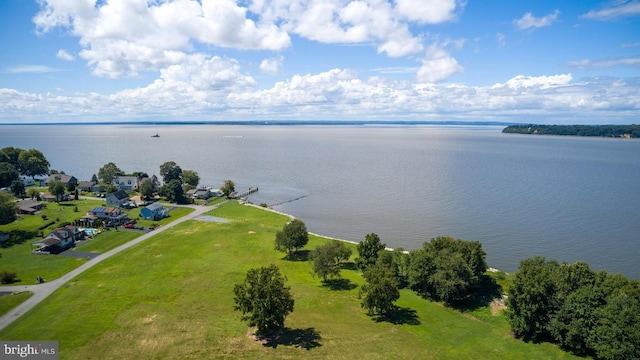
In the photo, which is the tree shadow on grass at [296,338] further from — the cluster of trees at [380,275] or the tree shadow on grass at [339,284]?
the tree shadow on grass at [339,284]

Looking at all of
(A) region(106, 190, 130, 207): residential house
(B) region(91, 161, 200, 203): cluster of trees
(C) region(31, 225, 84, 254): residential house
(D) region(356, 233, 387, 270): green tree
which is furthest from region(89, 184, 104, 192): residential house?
(D) region(356, 233, 387, 270): green tree

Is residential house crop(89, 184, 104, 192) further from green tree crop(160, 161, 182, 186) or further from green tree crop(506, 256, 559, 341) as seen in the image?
green tree crop(506, 256, 559, 341)

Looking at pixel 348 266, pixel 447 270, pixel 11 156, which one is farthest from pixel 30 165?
pixel 447 270

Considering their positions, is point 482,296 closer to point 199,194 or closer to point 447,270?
point 447,270

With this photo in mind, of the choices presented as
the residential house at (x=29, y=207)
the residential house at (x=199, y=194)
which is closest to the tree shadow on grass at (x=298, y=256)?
the residential house at (x=199, y=194)

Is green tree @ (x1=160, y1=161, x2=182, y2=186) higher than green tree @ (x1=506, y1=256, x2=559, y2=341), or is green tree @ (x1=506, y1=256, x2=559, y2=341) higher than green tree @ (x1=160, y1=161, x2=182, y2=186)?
green tree @ (x1=160, y1=161, x2=182, y2=186)

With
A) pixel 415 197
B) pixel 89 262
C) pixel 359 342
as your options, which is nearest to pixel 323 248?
pixel 359 342
